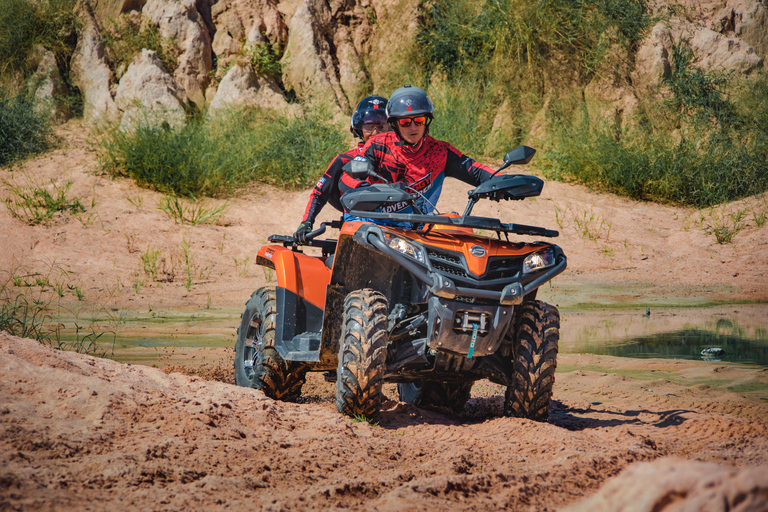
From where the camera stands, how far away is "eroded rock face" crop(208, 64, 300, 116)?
47.9ft

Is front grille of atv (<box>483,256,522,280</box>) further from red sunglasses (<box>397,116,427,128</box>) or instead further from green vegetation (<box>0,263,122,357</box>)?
green vegetation (<box>0,263,122,357</box>)

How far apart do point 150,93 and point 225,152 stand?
3.07 m

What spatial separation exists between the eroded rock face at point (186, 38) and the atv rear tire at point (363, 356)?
12831mm

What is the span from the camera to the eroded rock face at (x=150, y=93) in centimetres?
1376

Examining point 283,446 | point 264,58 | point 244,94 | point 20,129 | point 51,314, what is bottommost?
point 51,314

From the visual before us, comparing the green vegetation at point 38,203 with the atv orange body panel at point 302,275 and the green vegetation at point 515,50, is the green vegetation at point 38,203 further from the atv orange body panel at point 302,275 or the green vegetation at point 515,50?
the green vegetation at point 515,50

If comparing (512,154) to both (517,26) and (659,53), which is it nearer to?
(517,26)

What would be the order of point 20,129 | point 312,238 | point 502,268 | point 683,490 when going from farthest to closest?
point 20,129
point 312,238
point 502,268
point 683,490

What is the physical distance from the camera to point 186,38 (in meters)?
15.6

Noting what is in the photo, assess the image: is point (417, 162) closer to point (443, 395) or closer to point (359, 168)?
point (359, 168)

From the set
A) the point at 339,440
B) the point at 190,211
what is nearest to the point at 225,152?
the point at 190,211

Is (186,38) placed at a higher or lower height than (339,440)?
higher

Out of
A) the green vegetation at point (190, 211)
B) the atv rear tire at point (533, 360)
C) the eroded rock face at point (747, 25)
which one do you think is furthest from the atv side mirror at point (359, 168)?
the eroded rock face at point (747, 25)

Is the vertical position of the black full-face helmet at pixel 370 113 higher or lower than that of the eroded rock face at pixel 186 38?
lower
